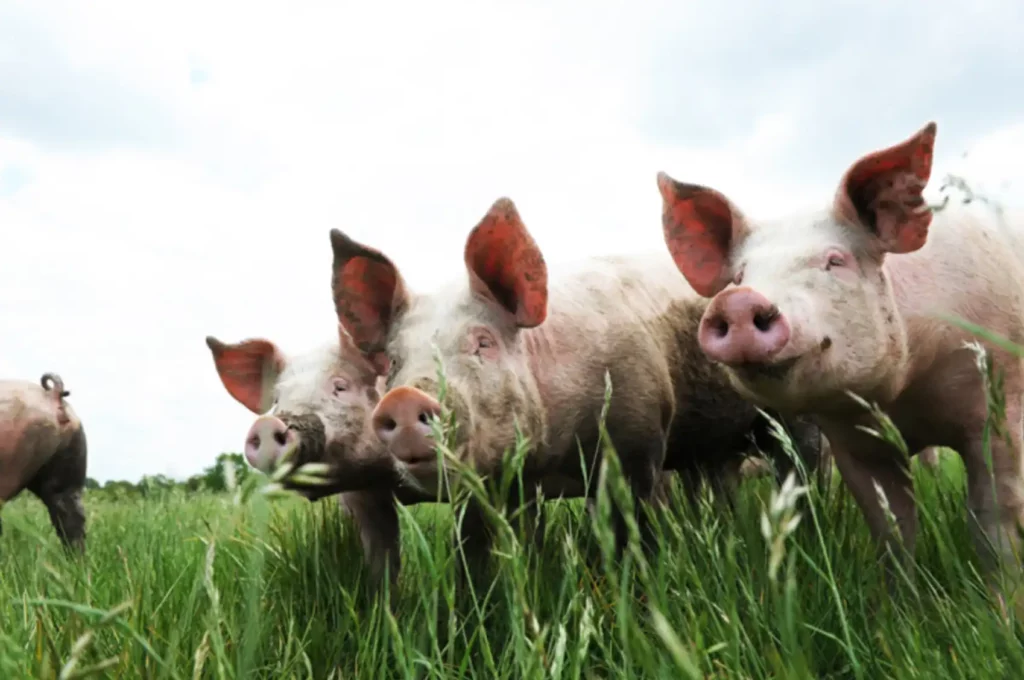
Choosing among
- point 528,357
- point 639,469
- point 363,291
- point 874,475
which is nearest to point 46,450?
point 363,291

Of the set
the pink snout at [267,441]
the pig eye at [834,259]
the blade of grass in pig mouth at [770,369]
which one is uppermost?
the pig eye at [834,259]

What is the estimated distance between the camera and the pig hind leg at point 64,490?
6.35m

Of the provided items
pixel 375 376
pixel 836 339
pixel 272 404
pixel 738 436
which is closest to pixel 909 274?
pixel 836 339

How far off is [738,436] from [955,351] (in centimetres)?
150

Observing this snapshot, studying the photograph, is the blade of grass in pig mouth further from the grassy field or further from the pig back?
the pig back

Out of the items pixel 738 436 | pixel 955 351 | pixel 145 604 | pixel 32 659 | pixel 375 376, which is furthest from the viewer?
pixel 738 436

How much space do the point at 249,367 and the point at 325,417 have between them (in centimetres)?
67

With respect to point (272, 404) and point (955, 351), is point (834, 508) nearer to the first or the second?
point (955, 351)

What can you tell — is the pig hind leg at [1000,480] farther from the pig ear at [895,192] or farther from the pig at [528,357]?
the pig at [528,357]

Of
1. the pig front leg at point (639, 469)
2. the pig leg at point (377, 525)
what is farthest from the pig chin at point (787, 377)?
the pig leg at point (377, 525)

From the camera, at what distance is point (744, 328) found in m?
2.02

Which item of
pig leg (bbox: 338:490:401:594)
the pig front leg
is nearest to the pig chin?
the pig front leg

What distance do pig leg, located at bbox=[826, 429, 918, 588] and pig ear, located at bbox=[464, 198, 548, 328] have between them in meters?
1.00

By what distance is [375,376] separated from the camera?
11.0 ft
